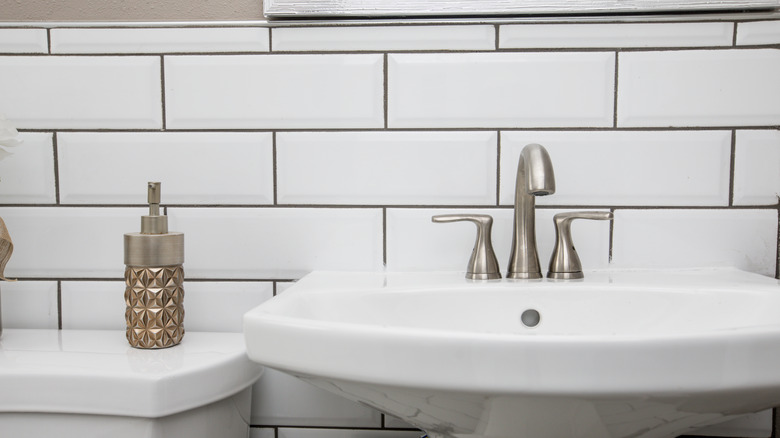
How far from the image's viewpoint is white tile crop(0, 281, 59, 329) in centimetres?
78

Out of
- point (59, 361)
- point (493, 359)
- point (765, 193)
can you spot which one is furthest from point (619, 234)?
point (59, 361)

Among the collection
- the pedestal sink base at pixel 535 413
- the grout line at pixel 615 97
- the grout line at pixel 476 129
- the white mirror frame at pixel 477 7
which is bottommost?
the pedestal sink base at pixel 535 413

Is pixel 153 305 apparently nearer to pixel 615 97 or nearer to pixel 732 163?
pixel 615 97

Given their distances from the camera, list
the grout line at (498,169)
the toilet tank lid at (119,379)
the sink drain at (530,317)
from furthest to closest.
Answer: the grout line at (498,169)
the sink drain at (530,317)
the toilet tank lid at (119,379)

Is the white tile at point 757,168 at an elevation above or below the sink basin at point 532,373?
above

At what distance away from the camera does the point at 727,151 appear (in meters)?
0.73

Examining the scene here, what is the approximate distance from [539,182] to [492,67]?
0.76 ft

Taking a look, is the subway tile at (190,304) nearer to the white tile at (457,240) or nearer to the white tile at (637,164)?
the white tile at (457,240)

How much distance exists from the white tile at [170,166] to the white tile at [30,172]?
2cm

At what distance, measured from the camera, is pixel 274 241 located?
2.51ft

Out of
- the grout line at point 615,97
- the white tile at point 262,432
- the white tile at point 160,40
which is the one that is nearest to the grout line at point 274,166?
the white tile at point 160,40

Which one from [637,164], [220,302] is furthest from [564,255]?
[220,302]

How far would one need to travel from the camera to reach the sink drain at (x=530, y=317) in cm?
64

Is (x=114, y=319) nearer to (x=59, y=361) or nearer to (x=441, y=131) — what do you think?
(x=59, y=361)
